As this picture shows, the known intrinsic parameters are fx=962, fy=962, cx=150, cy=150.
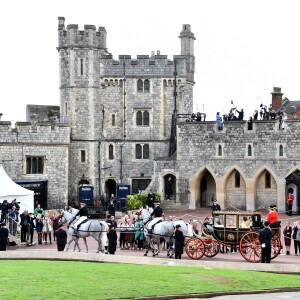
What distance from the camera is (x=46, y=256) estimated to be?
Answer: 34281 millimetres

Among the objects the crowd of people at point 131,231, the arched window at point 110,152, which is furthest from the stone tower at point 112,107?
the crowd of people at point 131,231

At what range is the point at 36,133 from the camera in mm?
60906

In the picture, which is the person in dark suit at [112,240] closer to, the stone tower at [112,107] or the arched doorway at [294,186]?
the arched doorway at [294,186]

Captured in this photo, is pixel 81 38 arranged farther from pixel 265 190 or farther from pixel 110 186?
pixel 265 190

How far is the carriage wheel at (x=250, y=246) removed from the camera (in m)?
33.3

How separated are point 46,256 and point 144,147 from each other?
1258 inches

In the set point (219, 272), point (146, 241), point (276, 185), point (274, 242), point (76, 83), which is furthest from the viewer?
point (76, 83)

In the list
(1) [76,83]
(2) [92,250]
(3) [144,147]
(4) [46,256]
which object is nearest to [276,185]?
(3) [144,147]

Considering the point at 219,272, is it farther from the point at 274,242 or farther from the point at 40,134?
the point at 40,134

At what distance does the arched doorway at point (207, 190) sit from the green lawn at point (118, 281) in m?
30.8

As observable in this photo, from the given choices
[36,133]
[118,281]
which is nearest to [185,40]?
[36,133]

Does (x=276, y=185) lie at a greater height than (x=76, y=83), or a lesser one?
lesser

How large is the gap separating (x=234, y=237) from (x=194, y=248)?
5.38ft

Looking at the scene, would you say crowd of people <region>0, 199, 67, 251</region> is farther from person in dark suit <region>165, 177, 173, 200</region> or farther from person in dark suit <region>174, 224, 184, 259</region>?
person in dark suit <region>165, 177, 173, 200</region>
